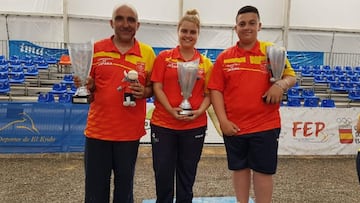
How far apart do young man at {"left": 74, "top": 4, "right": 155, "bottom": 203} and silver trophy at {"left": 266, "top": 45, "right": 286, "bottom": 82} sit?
35.6 inches

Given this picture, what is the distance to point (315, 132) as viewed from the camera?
20.5ft

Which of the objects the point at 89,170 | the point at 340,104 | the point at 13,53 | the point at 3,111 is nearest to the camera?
the point at 89,170

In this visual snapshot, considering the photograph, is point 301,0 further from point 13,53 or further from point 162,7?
point 13,53

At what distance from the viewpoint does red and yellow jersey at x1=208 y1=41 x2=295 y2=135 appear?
2615mm

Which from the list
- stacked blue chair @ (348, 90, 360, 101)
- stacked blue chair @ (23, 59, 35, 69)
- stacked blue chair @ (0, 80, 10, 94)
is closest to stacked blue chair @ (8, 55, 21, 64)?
stacked blue chair @ (23, 59, 35, 69)

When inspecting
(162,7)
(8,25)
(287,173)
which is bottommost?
(287,173)

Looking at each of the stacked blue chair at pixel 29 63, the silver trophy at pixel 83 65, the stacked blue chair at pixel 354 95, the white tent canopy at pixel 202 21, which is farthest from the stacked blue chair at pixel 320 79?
the silver trophy at pixel 83 65

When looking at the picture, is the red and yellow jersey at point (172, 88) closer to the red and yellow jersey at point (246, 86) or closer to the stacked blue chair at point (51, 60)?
the red and yellow jersey at point (246, 86)

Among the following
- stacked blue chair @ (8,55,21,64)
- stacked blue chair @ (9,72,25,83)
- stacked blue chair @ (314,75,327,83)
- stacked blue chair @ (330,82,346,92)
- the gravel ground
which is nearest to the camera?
the gravel ground

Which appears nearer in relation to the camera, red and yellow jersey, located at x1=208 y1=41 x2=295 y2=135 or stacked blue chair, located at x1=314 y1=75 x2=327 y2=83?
red and yellow jersey, located at x1=208 y1=41 x2=295 y2=135

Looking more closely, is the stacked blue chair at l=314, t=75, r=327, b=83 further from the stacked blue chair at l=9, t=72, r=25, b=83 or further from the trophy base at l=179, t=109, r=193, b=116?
the trophy base at l=179, t=109, r=193, b=116

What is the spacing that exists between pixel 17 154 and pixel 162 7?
11310 millimetres

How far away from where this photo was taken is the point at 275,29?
1625 centimetres

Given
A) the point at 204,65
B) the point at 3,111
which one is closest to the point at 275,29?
the point at 3,111
